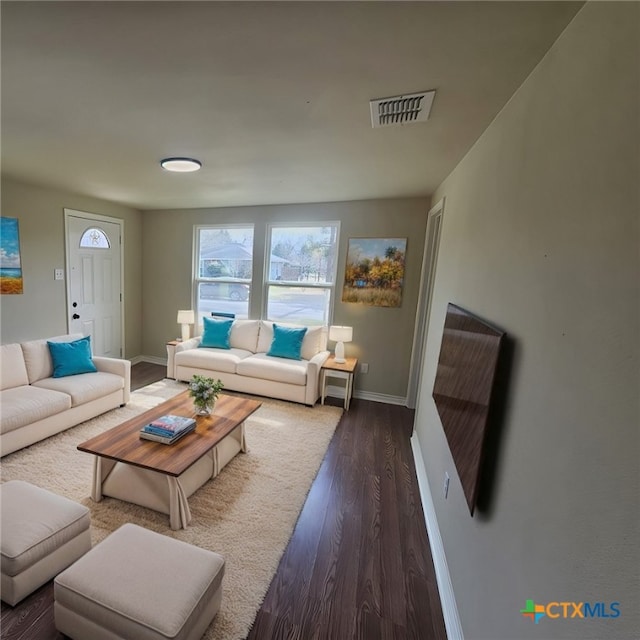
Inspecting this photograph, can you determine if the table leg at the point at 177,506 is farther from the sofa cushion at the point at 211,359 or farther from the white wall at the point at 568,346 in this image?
the sofa cushion at the point at 211,359

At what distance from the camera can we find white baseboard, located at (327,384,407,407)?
3.89 meters

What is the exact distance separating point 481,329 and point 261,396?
3.01 meters

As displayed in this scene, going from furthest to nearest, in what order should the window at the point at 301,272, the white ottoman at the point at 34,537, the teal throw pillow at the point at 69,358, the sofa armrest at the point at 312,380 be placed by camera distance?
the window at the point at 301,272 → the sofa armrest at the point at 312,380 → the teal throw pillow at the point at 69,358 → the white ottoman at the point at 34,537

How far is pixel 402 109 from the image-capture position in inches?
61.4

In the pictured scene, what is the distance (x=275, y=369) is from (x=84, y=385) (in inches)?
72.9

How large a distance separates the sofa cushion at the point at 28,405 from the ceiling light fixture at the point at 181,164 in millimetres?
2197

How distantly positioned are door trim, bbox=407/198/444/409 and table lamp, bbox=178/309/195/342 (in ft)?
10.2

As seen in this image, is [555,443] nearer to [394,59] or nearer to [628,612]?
[628,612]

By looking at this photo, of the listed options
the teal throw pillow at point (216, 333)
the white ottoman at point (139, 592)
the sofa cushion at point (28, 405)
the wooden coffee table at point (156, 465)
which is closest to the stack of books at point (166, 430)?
the wooden coffee table at point (156, 465)

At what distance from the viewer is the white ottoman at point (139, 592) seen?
1094mm

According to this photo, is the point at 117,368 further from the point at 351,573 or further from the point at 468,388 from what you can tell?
the point at 468,388

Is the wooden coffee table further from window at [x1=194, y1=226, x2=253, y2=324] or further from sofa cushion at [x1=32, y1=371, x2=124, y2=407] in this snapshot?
window at [x1=194, y1=226, x2=253, y2=324]

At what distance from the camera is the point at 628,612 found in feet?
1.77

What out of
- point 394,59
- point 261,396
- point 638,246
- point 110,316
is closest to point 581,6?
point 394,59
